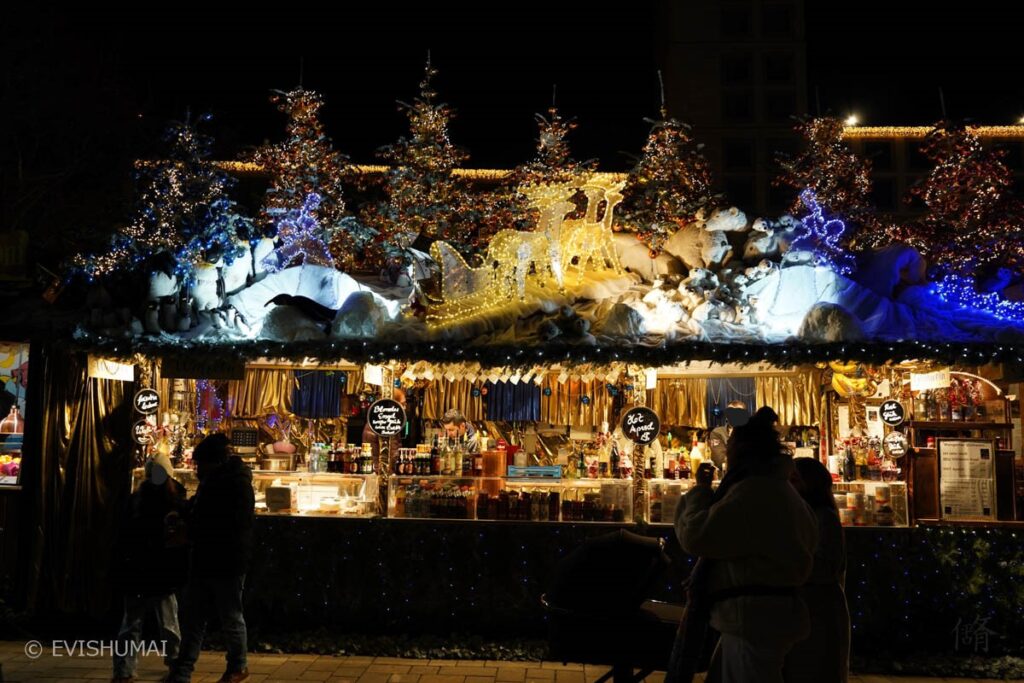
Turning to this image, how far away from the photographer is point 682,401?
10.8m

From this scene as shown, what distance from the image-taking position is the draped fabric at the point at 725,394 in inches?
414

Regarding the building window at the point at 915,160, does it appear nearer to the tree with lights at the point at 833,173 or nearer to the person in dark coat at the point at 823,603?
the tree with lights at the point at 833,173

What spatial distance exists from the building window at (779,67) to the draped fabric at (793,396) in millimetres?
18984

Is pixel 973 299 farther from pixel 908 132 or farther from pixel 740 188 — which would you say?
pixel 740 188

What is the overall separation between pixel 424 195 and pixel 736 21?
20185 mm

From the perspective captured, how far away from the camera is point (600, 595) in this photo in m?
5.29

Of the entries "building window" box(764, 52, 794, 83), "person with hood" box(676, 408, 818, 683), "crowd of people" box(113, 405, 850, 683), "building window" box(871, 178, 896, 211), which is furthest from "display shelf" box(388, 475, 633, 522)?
"building window" box(764, 52, 794, 83)

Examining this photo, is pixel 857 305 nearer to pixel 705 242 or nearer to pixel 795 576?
pixel 705 242

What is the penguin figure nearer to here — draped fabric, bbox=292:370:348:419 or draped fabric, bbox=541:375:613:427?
draped fabric, bbox=292:370:348:419

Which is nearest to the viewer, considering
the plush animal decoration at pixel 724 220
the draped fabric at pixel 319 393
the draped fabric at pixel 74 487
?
the draped fabric at pixel 74 487

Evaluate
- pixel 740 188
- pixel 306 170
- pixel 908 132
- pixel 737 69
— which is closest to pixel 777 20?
pixel 737 69

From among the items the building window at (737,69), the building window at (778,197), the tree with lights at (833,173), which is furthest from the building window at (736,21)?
the tree with lights at (833,173)

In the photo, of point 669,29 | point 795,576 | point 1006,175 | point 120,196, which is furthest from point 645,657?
point 669,29

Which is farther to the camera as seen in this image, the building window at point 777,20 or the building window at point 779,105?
the building window at point 777,20
